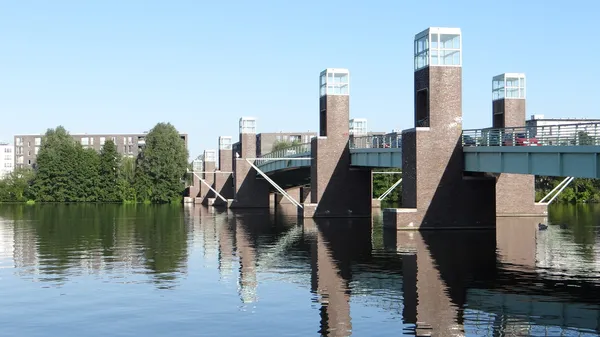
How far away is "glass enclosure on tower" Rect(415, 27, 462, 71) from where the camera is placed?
5016cm

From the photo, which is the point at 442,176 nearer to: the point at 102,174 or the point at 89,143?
the point at 102,174

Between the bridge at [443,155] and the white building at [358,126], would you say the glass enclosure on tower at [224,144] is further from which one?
the bridge at [443,155]

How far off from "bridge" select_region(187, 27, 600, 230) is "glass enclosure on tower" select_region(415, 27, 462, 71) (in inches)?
2.4

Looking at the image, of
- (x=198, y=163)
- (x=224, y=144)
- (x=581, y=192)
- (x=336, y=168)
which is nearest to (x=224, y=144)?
(x=224, y=144)

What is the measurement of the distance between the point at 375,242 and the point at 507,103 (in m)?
28.7

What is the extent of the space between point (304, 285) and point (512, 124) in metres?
44.6

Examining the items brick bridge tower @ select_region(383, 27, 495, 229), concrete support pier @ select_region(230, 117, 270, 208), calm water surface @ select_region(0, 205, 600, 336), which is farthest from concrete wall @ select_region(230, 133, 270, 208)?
brick bridge tower @ select_region(383, 27, 495, 229)

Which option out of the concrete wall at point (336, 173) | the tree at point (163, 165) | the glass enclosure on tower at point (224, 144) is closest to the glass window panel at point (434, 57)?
the concrete wall at point (336, 173)

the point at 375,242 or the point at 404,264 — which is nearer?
the point at 404,264

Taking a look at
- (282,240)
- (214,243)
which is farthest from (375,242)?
(214,243)

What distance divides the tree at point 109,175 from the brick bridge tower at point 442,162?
318 ft

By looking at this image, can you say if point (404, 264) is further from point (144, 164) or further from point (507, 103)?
point (144, 164)

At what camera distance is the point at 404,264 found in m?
33.2

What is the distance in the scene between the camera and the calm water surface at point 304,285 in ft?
67.5
